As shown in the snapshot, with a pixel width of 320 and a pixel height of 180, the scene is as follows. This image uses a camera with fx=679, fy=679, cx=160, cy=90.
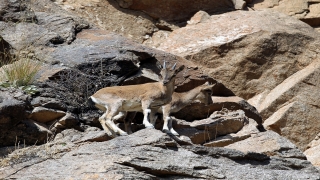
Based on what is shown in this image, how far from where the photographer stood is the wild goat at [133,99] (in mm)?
12156

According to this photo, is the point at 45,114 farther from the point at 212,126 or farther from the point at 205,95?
the point at 205,95

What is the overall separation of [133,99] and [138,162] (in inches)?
112

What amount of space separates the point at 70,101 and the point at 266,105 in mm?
5353

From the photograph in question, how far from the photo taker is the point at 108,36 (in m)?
15.2

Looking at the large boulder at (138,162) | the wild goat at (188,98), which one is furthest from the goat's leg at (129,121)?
the large boulder at (138,162)

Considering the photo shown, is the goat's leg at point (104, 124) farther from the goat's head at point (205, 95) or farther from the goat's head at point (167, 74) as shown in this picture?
the goat's head at point (205, 95)

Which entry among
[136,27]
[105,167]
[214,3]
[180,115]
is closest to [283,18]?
[214,3]

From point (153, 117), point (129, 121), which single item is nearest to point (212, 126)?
point (153, 117)

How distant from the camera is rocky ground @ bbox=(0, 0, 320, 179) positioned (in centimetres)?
1039

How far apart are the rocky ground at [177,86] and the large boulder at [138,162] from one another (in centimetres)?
2

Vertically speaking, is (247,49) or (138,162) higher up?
(138,162)

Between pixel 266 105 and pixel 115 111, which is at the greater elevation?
pixel 115 111

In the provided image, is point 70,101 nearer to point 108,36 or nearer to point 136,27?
point 108,36

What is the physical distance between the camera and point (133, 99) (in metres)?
12.6
